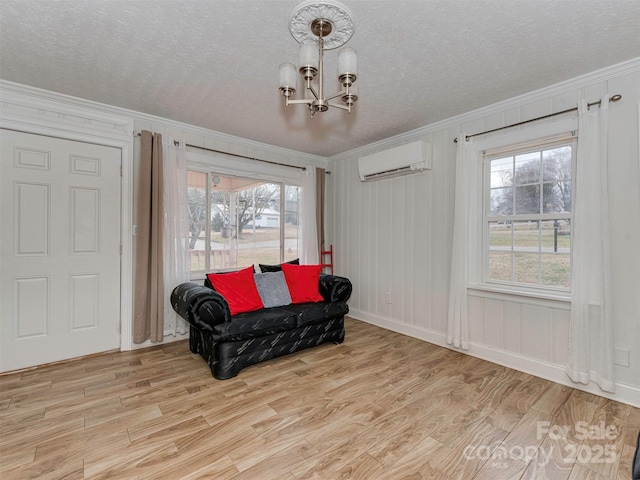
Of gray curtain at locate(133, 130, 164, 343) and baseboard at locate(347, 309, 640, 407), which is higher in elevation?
gray curtain at locate(133, 130, 164, 343)

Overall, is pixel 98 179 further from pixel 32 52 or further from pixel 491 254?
pixel 491 254

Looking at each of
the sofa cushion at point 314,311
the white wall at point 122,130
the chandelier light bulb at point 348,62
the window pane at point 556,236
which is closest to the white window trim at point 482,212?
the window pane at point 556,236

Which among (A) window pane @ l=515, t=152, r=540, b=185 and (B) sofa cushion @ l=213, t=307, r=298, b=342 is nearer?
(B) sofa cushion @ l=213, t=307, r=298, b=342

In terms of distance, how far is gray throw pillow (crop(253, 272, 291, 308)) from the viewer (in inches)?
126

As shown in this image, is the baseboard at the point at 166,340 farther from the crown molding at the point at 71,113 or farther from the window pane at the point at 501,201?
the window pane at the point at 501,201

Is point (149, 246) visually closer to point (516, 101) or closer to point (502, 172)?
point (502, 172)

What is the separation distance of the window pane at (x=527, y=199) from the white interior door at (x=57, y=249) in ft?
13.0

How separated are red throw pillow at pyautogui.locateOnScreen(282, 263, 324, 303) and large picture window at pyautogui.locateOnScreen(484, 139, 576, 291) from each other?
5.91 feet

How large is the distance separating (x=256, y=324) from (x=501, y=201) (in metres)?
2.65

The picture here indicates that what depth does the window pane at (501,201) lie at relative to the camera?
299 cm

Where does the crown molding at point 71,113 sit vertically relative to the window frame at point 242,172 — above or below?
above

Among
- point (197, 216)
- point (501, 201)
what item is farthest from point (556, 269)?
point (197, 216)

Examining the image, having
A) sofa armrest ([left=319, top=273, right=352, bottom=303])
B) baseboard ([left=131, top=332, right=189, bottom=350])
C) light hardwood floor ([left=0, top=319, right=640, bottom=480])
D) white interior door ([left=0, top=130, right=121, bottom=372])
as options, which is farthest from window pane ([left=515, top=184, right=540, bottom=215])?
white interior door ([left=0, top=130, right=121, bottom=372])

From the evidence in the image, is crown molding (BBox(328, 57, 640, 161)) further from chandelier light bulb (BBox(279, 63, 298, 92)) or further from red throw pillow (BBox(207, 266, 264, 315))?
red throw pillow (BBox(207, 266, 264, 315))
